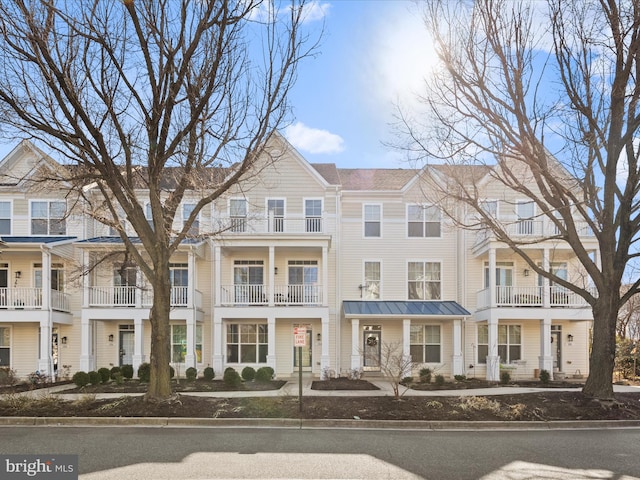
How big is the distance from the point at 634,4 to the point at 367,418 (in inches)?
419

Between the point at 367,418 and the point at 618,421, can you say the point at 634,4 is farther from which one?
the point at 367,418

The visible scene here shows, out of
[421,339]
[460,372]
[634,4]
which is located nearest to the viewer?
[634,4]

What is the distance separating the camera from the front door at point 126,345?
21953 mm

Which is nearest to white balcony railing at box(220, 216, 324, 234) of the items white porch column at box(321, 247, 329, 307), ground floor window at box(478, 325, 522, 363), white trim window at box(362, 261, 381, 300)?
white porch column at box(321, 247, 329, 307)

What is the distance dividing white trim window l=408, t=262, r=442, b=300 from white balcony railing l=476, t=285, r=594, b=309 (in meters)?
1.88

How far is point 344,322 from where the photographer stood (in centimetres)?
2156

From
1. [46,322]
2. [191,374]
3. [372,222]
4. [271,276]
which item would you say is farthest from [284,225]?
[46,322]

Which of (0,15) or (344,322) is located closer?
(0,15)

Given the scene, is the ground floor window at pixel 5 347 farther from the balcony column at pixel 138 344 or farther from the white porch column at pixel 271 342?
the white porch column at pixel 271 342

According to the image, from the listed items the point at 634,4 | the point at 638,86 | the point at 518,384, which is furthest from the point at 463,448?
the point at 518,384

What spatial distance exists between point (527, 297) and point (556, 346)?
3052 millimetres

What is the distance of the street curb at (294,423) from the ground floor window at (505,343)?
11.4 m

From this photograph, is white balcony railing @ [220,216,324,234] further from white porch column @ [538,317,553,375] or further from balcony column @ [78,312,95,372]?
white porch column @ [538,317,553,375]

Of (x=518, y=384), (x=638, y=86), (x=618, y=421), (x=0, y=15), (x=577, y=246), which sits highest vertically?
(x=0, y=15)
